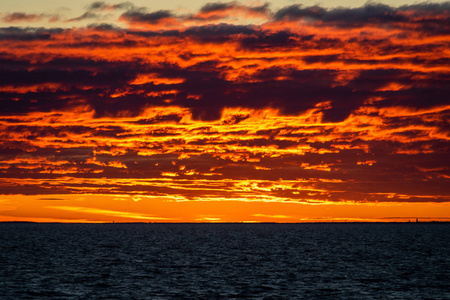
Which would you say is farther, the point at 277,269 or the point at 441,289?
the point at 277,269

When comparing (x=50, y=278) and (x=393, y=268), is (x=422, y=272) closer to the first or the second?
(x=393, y=268)

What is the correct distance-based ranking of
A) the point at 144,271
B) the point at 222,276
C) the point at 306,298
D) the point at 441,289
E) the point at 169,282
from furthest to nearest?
the point at 144,271
the point at 222,276
the point at 169,282
the point at 441,289
the point at 306,298

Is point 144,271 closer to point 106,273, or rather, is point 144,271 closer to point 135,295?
point 106,273

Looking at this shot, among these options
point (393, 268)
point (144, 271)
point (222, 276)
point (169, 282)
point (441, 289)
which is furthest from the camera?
point (393, 268)

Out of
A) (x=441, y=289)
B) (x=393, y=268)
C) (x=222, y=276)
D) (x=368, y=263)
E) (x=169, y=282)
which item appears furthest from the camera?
(x=368, y=263)

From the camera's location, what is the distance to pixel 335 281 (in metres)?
74.4

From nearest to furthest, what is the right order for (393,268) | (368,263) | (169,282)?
(169,282) → (393,268) → (368,263)

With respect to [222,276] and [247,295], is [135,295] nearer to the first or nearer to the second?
[247,295]

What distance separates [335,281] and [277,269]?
16256 mm

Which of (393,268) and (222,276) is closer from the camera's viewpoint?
(222,276)

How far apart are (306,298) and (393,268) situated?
36.0 metres

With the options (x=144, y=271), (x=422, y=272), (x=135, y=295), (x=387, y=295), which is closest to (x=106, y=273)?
(x=144, y=271)

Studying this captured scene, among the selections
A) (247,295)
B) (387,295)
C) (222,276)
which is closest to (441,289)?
(387,295)

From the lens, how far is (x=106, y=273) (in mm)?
81812
